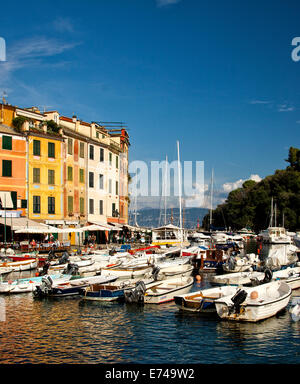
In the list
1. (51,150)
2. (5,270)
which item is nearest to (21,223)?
(51,150)

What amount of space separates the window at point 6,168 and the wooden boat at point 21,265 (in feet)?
44.7

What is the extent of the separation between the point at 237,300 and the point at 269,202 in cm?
9271

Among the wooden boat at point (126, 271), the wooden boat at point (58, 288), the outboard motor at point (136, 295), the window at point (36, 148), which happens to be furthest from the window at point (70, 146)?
the outboard motor at point (136, 295)

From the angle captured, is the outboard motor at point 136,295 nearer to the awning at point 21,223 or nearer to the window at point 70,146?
the awning at point 21,223

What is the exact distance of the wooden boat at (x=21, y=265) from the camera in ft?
106

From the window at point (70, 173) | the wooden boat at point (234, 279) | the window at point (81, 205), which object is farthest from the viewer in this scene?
the window at point (81, 205)

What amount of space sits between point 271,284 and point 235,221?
9995 centimetres

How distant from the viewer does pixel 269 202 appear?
108 m

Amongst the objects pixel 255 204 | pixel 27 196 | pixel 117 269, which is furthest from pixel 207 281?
pixel 255 204

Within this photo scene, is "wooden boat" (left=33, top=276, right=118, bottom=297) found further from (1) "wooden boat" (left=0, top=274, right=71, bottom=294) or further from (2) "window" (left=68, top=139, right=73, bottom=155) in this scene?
(2) "window" (left=68, top=139, right=73, bottom=155)

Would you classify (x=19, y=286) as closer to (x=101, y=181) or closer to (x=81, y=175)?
(x=81, y=175)

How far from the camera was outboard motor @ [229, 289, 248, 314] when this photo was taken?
19.1 m

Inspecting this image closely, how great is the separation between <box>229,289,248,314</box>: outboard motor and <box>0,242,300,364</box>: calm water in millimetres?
634

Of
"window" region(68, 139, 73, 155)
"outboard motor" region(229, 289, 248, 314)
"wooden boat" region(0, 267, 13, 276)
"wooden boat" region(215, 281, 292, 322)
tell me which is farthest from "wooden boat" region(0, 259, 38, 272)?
"window" region(68, 139, 73, 155)
